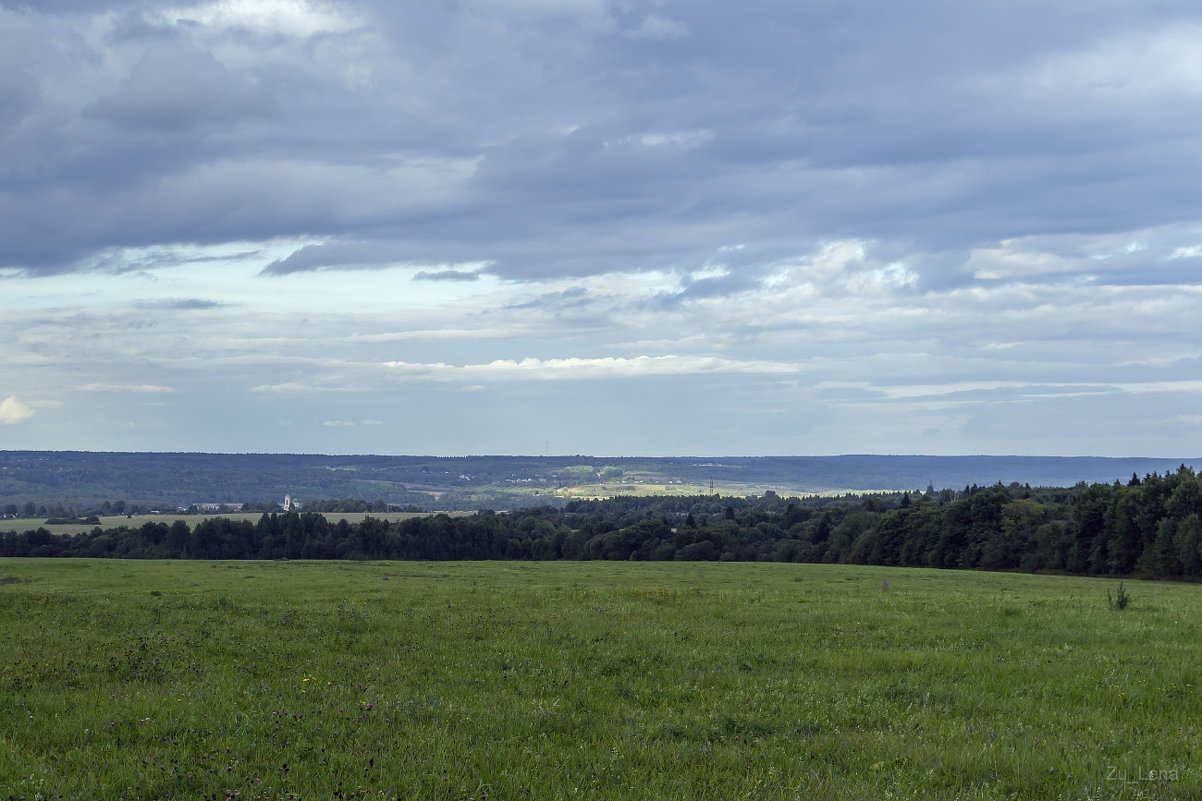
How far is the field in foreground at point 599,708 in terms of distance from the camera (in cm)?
886

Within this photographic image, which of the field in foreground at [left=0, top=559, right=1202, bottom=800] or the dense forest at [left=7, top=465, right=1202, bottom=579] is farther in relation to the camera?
the dense forest at [left=7, top=465, right=1202, bottom=579]

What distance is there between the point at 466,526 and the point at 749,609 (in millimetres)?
120151

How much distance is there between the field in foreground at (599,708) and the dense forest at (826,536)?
8193 centimetres

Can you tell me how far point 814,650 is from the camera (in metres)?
16.8

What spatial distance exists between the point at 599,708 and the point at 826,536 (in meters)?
130

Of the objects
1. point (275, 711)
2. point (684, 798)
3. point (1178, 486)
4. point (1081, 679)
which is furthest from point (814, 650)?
point (1178, 486)

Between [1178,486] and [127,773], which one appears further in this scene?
[1178,486]

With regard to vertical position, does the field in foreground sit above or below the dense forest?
above

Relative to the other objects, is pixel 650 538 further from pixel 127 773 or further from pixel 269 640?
pixel 127 773

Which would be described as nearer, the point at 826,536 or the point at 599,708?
the point at 599,708

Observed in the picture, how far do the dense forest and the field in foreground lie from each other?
81.9 m

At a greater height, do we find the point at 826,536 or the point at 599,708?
the point at 599,708

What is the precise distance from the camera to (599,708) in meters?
11.9

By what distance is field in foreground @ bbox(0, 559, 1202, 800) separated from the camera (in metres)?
8.86
